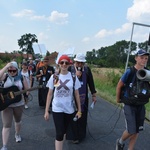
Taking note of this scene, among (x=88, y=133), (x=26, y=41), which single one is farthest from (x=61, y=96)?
(x=26, y=41)

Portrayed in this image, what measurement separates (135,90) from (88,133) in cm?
226

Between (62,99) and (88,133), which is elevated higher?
(62,99)

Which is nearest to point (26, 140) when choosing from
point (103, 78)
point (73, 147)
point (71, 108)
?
point (73, 147)

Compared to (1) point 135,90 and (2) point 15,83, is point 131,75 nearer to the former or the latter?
(1) point 135,90

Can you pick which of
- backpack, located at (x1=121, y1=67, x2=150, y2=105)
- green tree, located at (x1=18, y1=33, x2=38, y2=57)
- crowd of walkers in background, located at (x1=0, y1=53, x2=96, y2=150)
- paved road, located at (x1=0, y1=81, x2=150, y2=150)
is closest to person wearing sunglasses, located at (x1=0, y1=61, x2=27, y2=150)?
crowd of walkers in background, located at (x1=0, y1=53, x2=96, y2=150)

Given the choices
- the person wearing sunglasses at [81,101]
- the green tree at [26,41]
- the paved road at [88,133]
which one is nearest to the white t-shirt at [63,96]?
the person wearing sunglasses at [81,101]

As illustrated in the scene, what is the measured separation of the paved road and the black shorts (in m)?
0.96

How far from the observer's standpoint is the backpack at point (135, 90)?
4.16 metres

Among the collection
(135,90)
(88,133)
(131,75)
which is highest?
(131,75)

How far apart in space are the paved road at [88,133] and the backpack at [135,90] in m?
1.32

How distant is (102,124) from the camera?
7.00 meters

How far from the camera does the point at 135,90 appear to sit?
4188mm

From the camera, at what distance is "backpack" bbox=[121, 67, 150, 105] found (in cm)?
416

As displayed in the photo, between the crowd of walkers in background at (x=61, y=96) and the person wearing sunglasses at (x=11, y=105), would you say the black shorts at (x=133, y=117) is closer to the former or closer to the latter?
the crowd of walkers in background at (x=61, y=96)
